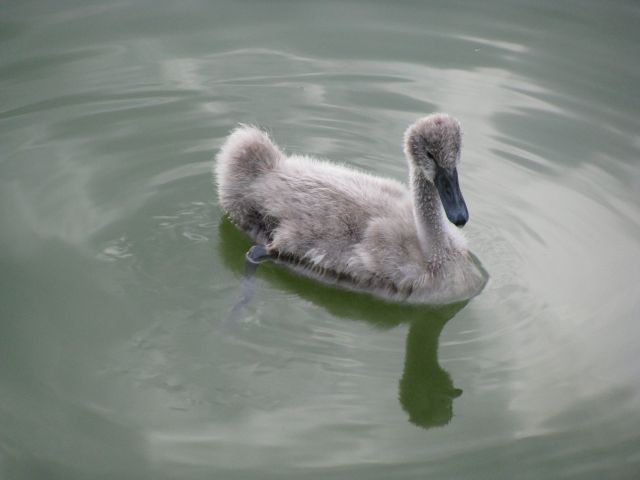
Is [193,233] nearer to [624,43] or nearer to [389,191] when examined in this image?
[389,191]

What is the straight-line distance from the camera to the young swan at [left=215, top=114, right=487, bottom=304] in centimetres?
541

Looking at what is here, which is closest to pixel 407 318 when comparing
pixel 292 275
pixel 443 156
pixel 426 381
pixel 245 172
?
pixel 426 381

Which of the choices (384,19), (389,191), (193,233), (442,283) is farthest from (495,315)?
(384,19)

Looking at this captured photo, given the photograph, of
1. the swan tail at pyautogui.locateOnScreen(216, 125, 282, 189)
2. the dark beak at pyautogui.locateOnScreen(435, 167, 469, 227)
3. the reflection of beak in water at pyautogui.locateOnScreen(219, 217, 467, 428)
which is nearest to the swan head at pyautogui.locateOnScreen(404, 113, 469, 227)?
the dark beak at pyautogui.locateOnScreen(435, 167, 469, 227)

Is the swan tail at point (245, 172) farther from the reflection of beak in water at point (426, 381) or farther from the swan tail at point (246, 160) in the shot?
the reflection of beak in water at point (426, 381)

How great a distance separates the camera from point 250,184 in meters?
5.82

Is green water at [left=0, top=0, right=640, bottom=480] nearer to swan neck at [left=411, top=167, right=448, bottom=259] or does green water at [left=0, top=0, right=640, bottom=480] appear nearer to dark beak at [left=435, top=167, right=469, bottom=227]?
swan neck at [left=411, top=167, right=448, bottom=259]

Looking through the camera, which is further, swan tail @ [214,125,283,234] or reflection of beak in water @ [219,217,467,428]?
swan tail @ [214,125,283,234]

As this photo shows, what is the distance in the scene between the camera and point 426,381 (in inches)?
200

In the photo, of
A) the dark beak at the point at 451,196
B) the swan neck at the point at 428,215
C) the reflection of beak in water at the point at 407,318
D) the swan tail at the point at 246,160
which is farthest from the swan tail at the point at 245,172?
the dark beak at the point at 451,196

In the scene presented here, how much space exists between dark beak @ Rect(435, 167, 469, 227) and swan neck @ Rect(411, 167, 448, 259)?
0.16 meters

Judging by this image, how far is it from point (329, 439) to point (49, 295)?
181 centimetres

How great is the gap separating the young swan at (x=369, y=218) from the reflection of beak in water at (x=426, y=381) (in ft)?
0.75

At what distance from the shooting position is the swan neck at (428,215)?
555 cm
